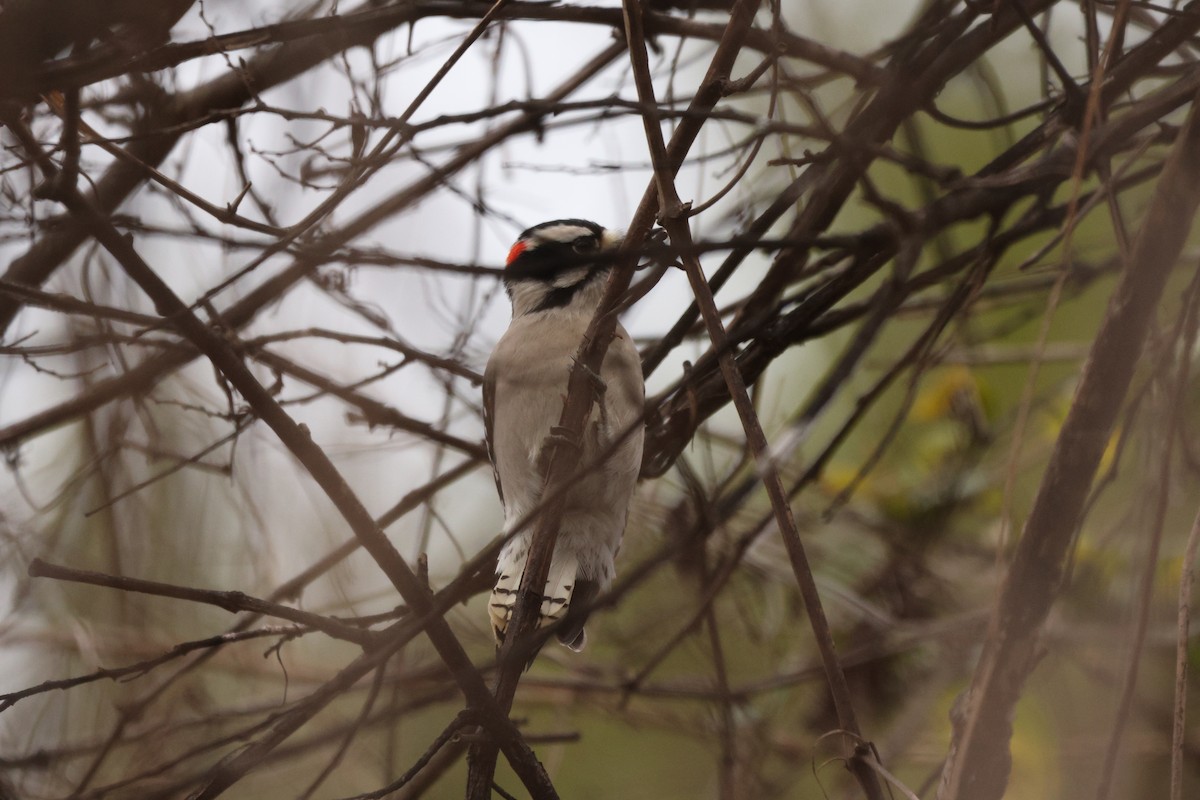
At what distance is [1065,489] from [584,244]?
2.30 m

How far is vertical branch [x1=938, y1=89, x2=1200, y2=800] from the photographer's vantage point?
2.10 m

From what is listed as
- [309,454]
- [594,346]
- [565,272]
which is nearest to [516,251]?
[565,272]

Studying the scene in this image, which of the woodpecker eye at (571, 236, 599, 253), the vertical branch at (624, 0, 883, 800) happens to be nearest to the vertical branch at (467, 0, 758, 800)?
the vertical branch at (624, 0, 883, 800)

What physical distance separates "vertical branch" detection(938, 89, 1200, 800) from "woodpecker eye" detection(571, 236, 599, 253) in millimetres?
2217

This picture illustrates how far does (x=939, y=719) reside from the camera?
17.7 ft

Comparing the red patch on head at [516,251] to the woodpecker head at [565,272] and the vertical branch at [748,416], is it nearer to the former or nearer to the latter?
the woodpecker head at [565,272]

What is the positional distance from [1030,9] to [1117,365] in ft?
4.47

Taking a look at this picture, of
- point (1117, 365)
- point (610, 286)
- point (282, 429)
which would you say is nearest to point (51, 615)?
point (282, 429)

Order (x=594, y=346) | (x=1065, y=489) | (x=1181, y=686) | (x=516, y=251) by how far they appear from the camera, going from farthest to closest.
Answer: (x=516, y=251)
(x=594, y=346)
(x=1065, y=489)
(x=1181, y=686)

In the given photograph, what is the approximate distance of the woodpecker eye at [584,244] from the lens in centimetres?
406

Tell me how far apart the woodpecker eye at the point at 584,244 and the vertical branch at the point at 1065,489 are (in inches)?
87.3

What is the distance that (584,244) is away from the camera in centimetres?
408

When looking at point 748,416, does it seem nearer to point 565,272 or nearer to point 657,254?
point 657,254

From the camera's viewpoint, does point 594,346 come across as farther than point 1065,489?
Yes
